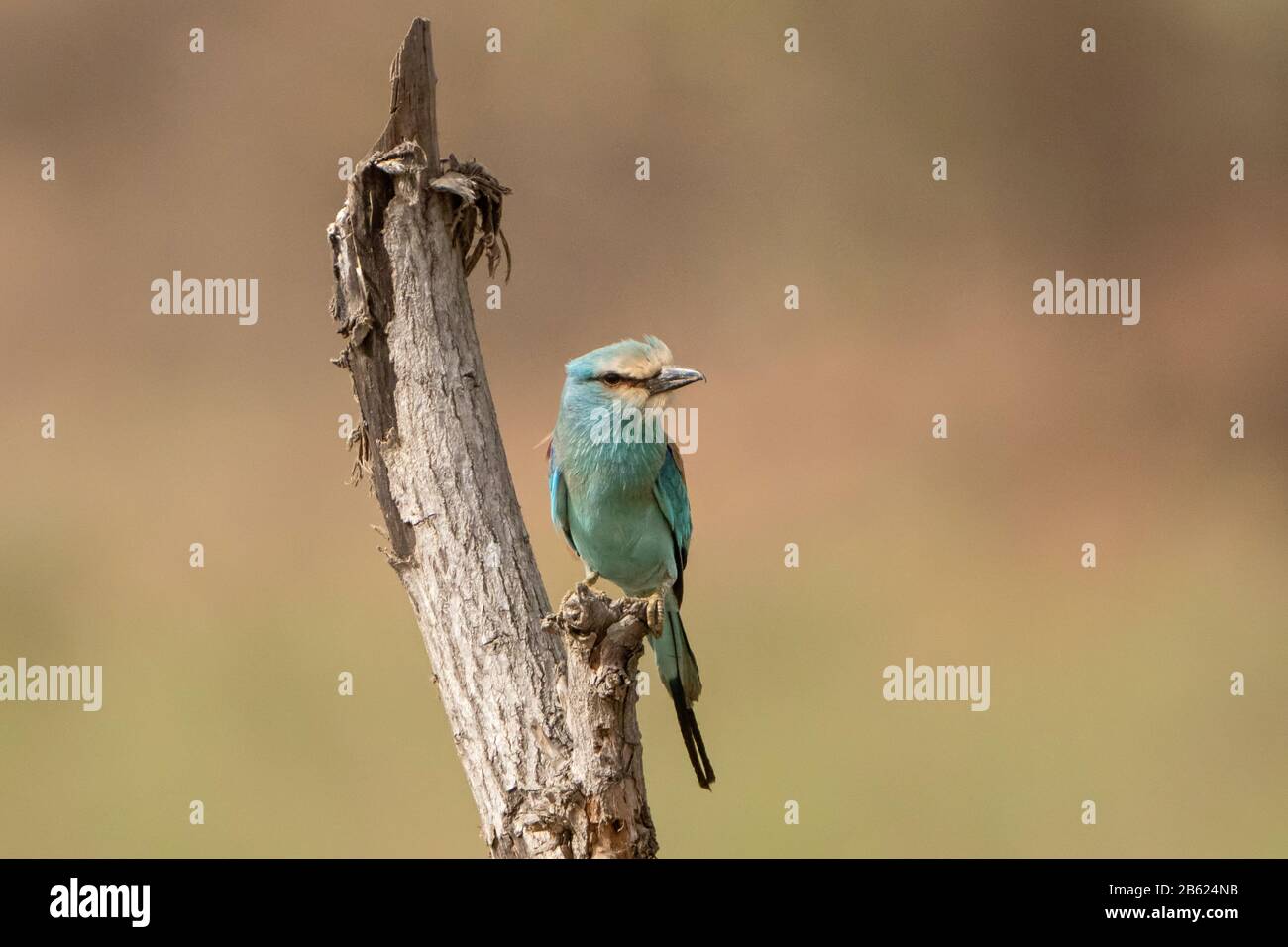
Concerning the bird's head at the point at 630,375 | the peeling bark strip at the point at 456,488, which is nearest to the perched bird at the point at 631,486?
the bird's head at the point at 630,375

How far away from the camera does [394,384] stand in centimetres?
338

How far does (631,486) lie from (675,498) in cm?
19

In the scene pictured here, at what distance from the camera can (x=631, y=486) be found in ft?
13.1

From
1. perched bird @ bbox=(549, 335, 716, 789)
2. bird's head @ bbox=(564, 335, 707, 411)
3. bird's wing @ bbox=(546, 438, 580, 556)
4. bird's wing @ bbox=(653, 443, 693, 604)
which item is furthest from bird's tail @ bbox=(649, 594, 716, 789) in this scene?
bird's head @ bbox=(564, 335, 707, 411)

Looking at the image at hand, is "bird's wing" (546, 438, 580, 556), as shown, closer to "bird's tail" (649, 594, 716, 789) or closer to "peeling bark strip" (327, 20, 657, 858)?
"bird's tail" (649, 594, 716, 789)

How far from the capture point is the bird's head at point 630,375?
12.3 feet

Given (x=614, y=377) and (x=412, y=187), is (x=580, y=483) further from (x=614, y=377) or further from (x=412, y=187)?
(x=412, y=187)

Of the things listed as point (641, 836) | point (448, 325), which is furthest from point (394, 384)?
point (641, 836)

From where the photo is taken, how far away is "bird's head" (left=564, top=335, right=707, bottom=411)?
3.74 m

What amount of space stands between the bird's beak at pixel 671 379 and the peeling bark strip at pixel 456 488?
1.74ft

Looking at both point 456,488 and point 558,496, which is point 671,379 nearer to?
point 558,496

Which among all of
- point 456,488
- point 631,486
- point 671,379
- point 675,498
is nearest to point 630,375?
point 671,379

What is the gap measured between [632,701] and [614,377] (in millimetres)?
1194

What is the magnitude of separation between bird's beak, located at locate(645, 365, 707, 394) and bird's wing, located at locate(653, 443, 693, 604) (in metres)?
0.37
